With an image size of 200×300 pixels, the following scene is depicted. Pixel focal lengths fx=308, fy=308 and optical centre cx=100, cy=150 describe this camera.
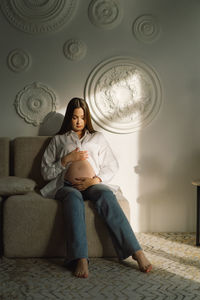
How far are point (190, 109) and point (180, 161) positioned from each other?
474 millimetres

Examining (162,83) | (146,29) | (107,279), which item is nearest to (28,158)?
(107,279)

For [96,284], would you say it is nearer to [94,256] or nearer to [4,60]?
[94,256]

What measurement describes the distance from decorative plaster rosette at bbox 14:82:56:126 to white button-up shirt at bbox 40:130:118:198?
1.19ft

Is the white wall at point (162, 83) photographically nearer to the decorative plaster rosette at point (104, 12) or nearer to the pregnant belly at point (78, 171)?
the decorative plaster rosette at point (104, 12)

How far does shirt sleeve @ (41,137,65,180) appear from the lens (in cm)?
234

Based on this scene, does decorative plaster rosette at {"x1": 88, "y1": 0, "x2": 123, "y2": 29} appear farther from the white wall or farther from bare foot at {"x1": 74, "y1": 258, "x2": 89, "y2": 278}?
bare foot at {"x1": 74, "y1": 258, "x2": 89, "y2": 278}

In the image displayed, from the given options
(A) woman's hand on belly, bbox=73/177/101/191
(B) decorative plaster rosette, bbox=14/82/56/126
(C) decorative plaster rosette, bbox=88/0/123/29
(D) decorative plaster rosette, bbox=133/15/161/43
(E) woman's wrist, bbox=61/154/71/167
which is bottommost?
(A) woman's hand on belly, bbox=73/177/101/191

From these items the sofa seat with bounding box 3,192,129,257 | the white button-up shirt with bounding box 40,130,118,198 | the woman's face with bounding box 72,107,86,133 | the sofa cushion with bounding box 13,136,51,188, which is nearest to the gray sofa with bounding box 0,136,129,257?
the sofa seat with bounding box 3,192,129,257

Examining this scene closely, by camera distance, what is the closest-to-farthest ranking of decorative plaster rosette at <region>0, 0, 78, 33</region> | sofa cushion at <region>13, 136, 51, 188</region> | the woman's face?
the woman's face → sofa cushion at <region>13, 136, 51, 188</region> → decorative plaster rosette at <region>0, 0, 78, 33</region>

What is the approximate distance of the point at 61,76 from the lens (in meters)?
2.73

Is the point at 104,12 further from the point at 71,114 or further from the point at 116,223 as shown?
the point at 116,223

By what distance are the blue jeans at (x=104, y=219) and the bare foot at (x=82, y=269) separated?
0.03 m

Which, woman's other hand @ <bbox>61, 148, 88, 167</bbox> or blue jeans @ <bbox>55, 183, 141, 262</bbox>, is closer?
blue jeans @ <bbox>55, 183, 141, 262</bbox>

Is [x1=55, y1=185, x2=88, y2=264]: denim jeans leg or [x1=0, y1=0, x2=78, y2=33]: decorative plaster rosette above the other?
[x1=0, y1=0, x2=78, y2=33]: decorative plaster rosette
